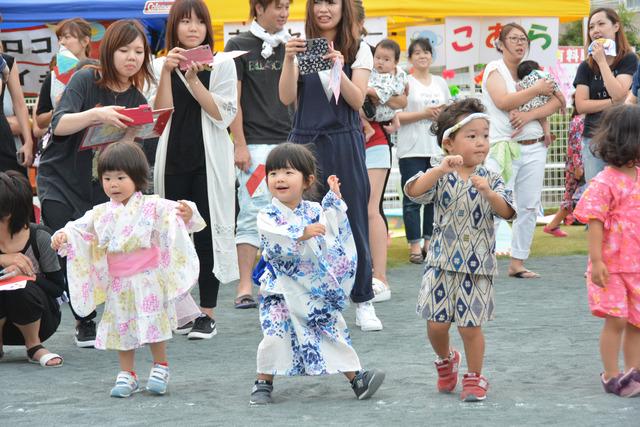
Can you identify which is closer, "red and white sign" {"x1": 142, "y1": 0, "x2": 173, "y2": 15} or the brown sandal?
the brown sandal

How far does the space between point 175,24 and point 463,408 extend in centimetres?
290

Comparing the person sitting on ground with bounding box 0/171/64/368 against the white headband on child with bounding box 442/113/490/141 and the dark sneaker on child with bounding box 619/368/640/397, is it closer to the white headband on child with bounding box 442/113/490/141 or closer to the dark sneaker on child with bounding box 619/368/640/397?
the white headband on child with bounding box 442/113/490/141

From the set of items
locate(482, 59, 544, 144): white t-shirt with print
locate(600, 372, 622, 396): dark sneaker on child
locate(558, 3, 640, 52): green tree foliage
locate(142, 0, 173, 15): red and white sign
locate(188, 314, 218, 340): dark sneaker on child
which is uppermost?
locate(558, 3, 640, 52): green tree foliage

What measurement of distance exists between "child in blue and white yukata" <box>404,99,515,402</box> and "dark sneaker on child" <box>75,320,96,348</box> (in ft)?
7.41

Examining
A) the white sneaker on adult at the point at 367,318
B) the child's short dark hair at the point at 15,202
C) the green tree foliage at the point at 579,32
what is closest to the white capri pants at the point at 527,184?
the white sneaker on adult at the point at 367,318

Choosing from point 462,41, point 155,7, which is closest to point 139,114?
point 155,7

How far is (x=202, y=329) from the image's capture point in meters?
6.16

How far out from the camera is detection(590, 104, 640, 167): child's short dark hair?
4.56 m

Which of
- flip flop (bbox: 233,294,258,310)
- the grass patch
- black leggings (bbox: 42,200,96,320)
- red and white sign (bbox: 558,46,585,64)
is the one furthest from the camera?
red and white sign (bbox: 558,46,585,64)

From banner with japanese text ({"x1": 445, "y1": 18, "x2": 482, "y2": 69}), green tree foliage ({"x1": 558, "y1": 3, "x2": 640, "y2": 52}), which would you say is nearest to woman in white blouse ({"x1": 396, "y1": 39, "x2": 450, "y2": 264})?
banner with japanese text ({"x1": 445, "y1": 18, "x2": 482, "y2": 69})

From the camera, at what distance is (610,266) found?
4578mm

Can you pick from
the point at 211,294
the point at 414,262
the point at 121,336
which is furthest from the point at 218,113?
the point at 414,262

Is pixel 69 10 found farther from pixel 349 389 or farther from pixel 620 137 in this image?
pixel 620 137

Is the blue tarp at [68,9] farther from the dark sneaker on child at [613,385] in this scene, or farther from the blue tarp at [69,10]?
the dark sneaker on child at [613,385]
